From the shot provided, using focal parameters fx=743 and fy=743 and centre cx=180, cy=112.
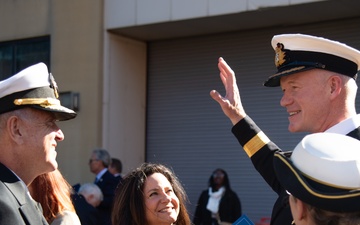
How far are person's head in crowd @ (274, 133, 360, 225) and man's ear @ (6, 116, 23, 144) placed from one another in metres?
1.29

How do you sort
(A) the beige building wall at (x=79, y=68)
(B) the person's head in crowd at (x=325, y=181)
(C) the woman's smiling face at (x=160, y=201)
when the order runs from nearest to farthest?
(B) the person's head in crowd at (x=325, y=181) < (C) the woman's smiling face at (x=160, y=201) < (A) the beige building wall at (x=79, y=68)

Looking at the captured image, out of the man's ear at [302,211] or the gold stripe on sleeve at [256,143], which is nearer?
the man's ear at [302,211]

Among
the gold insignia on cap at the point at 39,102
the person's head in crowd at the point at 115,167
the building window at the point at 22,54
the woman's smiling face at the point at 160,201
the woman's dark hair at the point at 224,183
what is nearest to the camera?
the gold insignia on cap at the point at 39,102

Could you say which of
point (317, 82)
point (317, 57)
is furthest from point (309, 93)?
point (317, 57)

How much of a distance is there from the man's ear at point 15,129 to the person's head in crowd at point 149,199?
3.84ft

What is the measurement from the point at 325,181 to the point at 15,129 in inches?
58.2

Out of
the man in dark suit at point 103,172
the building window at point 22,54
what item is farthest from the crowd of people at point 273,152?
the building window at point 22,54

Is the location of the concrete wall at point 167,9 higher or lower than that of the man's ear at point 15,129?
higher

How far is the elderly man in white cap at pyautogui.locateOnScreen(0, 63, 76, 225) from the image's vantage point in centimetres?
307

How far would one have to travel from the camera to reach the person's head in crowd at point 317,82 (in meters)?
Result: 3.29

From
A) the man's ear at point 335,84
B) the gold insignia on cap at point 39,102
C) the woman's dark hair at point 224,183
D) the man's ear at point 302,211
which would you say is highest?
the man's ear at point 335,84

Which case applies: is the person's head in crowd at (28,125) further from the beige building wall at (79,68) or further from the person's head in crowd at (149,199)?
the beige building wall at (79,68)

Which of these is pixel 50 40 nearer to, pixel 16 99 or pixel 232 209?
pixel 232 209

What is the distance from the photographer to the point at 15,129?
10.3 ft
